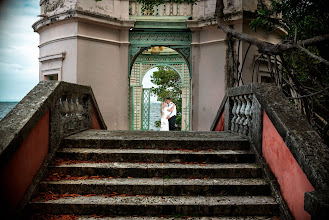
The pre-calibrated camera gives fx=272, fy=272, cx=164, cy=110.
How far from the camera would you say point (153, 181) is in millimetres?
3396

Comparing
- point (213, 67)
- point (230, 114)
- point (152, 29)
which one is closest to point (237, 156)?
point (230, 114)

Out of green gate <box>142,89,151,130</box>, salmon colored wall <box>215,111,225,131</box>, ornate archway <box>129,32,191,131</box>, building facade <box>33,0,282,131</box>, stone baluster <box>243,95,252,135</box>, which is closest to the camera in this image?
stone baluster <box>243,95,252,135</box>

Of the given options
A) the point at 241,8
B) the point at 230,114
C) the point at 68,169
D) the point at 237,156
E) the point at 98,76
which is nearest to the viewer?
the point at 68,169

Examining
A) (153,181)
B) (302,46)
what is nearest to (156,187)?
(153,181)

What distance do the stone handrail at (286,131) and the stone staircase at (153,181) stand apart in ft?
1.27

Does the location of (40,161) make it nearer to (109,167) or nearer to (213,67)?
(109,167)

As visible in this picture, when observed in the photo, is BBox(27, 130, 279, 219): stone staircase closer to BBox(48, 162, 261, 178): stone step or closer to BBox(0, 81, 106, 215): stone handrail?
BBox(48, 162, 261, 178): stone step

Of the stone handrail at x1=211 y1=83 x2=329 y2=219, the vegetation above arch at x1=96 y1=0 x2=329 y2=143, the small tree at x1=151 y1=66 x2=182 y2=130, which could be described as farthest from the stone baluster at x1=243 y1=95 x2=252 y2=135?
the small tree at x1=151 y1=66 x2=182 y2=130

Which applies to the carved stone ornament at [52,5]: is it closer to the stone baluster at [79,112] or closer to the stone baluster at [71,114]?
the stone baluster at [79,112]

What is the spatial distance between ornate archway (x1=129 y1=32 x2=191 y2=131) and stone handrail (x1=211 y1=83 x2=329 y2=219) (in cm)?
508

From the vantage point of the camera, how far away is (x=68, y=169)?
353 cm

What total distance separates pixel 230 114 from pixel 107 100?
5.07 meters

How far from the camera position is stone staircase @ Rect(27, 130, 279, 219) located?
3.00 metres

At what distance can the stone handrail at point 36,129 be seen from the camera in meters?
2.76
